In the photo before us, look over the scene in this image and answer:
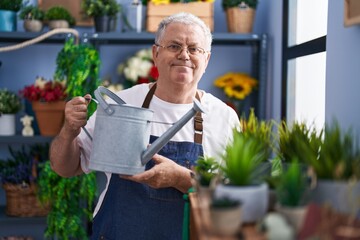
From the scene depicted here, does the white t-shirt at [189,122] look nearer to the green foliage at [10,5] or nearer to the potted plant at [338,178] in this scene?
the potted plant at [338,178]

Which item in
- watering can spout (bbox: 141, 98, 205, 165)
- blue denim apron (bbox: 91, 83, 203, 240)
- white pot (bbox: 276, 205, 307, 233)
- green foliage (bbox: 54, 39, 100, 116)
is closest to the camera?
white pot (bbox: 276, 205, 307, 233)

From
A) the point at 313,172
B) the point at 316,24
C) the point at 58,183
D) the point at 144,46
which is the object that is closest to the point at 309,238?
the point at 313,172

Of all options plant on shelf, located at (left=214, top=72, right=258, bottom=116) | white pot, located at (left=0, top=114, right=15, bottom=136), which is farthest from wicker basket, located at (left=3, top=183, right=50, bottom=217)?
plant on shelf, located at (left=214, top=72, right=258, bottom=116)

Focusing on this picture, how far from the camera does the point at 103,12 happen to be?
2988mm

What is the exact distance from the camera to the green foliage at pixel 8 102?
2934 mm

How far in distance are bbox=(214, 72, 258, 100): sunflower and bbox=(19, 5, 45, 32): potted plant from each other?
0.96 meters

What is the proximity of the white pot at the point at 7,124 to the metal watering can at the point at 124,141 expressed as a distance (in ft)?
5.64

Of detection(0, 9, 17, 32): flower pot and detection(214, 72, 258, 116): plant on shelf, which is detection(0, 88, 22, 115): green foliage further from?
Result: detection(214, 72, 258, 116): plant on shelf

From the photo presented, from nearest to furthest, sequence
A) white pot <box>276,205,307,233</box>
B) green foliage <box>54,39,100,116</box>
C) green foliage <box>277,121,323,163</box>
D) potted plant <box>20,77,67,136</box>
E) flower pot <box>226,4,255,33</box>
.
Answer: white pot <box>276,205,307,233</box> < green foliage <box>277,121,323,163</box> < green foliage <box>54,39,100,116</box> < potted plant <box>20,77,67,136</box> < flower pot <box>226,4,255,33</box>

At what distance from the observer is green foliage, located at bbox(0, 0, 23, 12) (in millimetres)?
2973

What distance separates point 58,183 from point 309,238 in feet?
7.14

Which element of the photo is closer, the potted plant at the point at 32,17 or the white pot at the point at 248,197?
the white pot at the point at 248,197

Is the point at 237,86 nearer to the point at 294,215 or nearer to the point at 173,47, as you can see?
the point at 173,47

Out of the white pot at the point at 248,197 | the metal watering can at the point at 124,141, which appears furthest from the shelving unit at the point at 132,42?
the white pot at the point at 248,197
